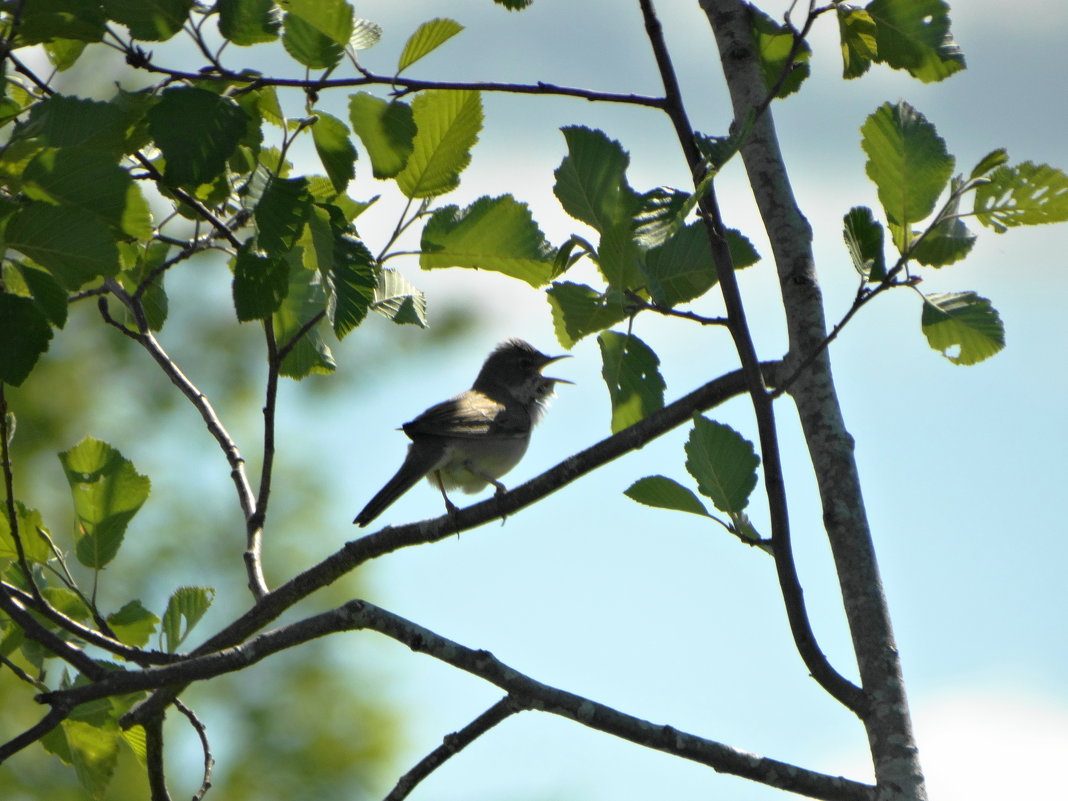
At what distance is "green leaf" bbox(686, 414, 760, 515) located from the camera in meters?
2.43

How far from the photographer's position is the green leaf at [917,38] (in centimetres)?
263

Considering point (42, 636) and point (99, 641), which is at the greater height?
point (99, 641)

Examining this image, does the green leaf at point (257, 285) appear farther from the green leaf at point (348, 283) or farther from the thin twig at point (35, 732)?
the thin twig at point (35, 732)

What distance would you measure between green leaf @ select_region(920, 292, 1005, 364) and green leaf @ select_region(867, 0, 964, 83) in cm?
60

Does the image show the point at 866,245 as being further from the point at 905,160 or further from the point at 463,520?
the point at 463,520

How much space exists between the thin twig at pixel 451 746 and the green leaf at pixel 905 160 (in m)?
1.34

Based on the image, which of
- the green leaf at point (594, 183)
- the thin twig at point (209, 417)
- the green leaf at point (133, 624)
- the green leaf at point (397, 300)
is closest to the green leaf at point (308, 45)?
the green leaf at point (594, 183)

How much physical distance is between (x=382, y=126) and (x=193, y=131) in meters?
0.42

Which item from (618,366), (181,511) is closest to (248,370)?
(181,511)

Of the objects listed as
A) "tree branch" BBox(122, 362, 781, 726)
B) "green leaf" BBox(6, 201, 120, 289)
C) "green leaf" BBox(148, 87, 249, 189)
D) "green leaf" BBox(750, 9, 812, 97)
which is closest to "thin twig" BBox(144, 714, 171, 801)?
"tree branch" BBox(122, 362, 781, 726)

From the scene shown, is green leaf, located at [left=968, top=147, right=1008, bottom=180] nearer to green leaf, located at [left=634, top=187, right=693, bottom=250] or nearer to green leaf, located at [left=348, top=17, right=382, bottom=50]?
green leaf, located at [left=634, top=187, right=693, bottom=250]

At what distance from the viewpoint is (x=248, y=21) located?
2359 millimetres

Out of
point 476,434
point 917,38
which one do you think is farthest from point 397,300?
point 476,434

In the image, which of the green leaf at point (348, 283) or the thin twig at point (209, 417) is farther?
the thin twig at point (209, 417)
